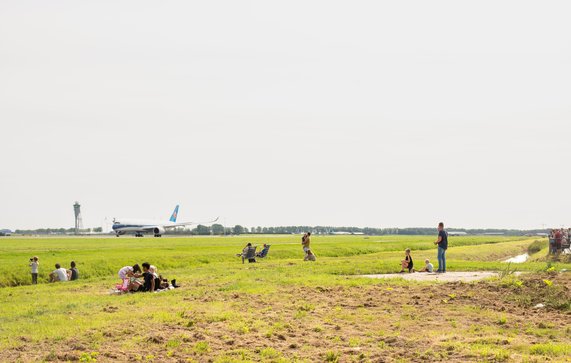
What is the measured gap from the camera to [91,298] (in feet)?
75.1

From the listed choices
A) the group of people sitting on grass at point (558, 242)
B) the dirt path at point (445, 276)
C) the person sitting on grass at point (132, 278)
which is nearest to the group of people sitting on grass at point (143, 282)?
the person sitting on grass at point (132, 278)

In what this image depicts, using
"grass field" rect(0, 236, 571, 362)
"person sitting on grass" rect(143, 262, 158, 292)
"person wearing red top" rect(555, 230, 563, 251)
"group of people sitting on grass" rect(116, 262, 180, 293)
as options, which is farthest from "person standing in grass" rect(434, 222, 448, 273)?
"person wearing red top" rect(555, 230, 563, 251)

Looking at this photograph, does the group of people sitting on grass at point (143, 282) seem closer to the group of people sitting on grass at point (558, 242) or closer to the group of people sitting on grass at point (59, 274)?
the group of people sitting on grass at point (59, 274)

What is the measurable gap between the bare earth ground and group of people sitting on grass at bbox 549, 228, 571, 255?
3559 cm

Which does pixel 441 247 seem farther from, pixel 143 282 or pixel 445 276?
pixel 143 282

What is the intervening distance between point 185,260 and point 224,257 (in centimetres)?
419

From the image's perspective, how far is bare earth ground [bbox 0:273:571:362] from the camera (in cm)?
1393

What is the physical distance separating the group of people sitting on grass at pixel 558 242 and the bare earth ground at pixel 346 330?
117 feet

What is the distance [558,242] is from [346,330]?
147 feet

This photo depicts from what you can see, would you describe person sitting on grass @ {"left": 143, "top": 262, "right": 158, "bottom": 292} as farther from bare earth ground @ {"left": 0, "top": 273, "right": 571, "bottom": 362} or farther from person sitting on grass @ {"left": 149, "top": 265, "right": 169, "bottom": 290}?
bare earth ground @ {"left": 0, "top": 273, "right": 571, "bottom": 362}

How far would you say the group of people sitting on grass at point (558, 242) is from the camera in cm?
5531

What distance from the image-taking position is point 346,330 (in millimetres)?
16500

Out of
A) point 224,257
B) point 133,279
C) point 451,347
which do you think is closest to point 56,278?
point 133,279

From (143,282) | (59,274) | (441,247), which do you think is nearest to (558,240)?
(441,247)
